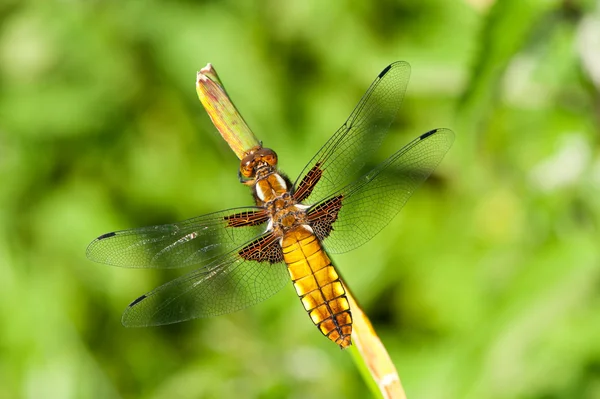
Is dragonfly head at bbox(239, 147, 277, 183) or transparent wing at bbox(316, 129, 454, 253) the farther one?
transparent wing at bbox(316, 129, 454, 253)

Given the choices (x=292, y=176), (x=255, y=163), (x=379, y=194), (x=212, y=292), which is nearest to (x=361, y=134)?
(x=379, y=194)

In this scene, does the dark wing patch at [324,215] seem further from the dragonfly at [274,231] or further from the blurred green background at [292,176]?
the blurred green background at [292,176]

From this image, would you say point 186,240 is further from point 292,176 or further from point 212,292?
point 292,176

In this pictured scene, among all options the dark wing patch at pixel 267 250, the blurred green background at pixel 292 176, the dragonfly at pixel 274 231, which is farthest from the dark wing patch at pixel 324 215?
the blurred green background at pixel 292 176

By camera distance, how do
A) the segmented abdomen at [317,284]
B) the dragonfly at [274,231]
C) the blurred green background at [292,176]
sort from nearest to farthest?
1. the segmented abdomen at [317,284]
2. the dragonfly at [274,231]
3. the blurred green background at [292,176]

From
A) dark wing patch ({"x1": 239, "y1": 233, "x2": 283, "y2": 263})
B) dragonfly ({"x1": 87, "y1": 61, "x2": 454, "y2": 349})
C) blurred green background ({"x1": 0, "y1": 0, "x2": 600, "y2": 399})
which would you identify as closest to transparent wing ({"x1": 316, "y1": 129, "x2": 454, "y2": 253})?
dragonfly ({"x1": 87, "y1": 61, "x2": 454, "y2": 349})

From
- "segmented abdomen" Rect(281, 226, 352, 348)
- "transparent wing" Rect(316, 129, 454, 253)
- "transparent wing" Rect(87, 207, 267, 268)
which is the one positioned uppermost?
"transparent wing" Rect(87, 207, 267, 268)

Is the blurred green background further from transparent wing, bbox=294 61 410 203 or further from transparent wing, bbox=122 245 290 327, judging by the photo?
transparent wing, bbox=122 245 290 327
